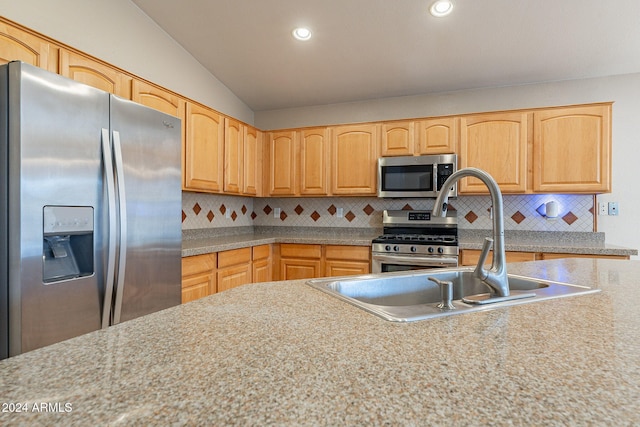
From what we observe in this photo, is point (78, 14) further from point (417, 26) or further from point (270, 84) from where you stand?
point (417, 26)

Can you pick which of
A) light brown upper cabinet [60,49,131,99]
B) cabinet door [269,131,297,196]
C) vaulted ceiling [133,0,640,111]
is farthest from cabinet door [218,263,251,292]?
vaulted ceiling [133,0,640,111]

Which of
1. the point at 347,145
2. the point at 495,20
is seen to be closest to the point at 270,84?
the point at 347,145

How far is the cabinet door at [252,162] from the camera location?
367 cm

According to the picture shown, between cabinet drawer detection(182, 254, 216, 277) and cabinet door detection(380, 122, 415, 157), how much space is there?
1.96 metres

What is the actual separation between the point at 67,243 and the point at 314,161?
256cm

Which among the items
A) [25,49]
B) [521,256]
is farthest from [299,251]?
[25,49]

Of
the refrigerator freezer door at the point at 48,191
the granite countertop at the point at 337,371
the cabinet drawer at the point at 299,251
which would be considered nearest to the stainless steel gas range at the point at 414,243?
the cabinet drawer at the point at 299,251

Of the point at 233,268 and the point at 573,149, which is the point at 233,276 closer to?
the point at 233,268

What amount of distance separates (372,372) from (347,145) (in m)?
3.27

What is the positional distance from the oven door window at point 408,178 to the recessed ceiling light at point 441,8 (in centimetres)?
129

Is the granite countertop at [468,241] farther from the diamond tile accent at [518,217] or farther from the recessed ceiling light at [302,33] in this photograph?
the recessed ceiling light at [302,33]

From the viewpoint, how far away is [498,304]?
0.95 meters

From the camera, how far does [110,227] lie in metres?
1.69

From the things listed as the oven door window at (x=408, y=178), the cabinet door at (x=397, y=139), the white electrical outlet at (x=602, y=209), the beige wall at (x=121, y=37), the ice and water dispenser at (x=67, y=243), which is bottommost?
the ice and water dispenser at (x=67, y=243)
